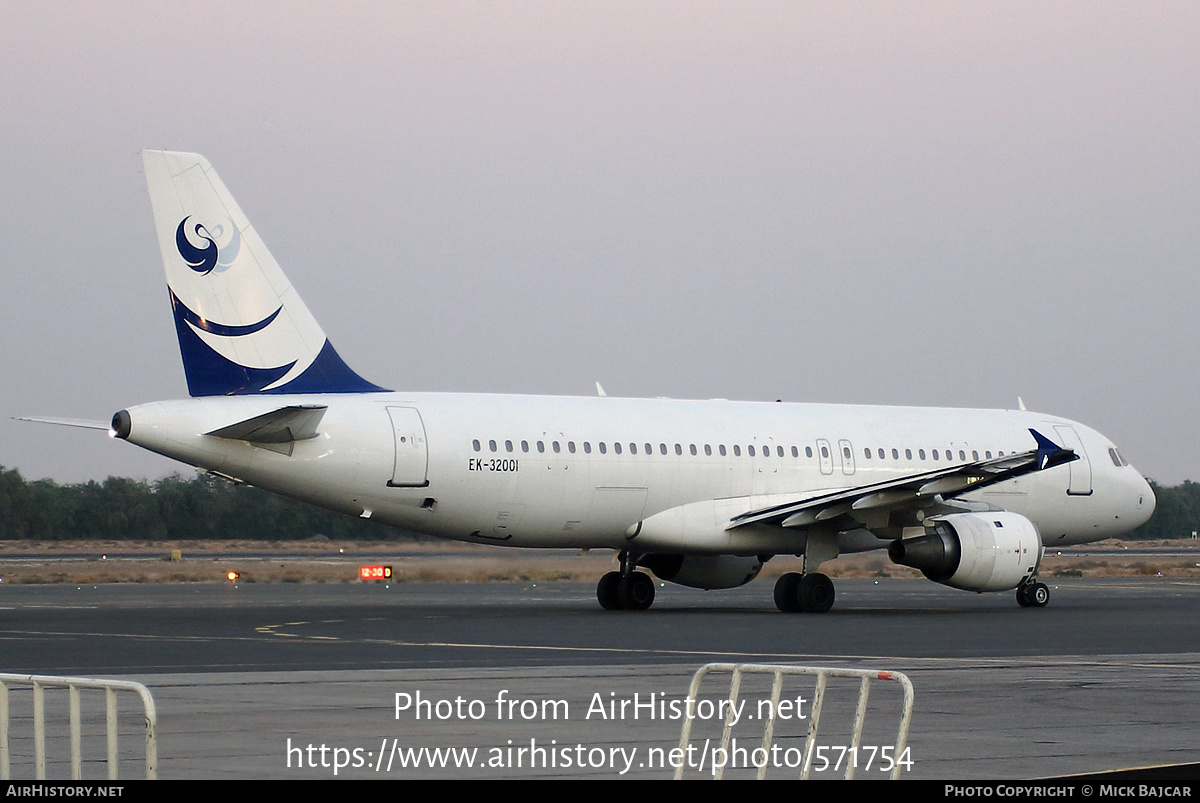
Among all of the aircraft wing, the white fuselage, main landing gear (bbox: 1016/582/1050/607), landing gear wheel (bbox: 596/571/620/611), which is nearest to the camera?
the white fuselage

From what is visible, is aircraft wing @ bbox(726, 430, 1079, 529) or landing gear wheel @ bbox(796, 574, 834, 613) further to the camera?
landing gear wheel @ bbox(796, 574, 834, 613)

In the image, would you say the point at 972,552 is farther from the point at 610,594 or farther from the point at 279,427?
the point at 279,427

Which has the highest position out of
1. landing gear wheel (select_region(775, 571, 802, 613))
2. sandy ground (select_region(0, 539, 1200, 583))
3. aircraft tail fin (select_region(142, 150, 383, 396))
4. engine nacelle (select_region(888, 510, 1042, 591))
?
aircraft tail fin (select_region(142, 150, 383, 396))

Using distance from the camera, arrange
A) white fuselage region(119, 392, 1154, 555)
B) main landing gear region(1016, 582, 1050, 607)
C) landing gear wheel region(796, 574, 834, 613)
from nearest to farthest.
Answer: white fuselage region(119, 392, 1154, 555) < landing gear wheel region(796, 574, 834, 613) < main landing gear region(1016, 582, 1050, 607)

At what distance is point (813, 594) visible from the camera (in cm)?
2769

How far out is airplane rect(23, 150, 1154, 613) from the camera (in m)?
25.1

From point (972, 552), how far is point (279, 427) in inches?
453

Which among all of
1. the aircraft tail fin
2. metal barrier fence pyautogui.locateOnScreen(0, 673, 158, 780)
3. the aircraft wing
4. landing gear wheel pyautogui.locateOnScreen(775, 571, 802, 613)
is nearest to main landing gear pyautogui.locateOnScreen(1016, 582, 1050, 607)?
the aircraft wing

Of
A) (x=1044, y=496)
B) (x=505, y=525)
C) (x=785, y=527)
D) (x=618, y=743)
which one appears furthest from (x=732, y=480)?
(x=618, y=743)

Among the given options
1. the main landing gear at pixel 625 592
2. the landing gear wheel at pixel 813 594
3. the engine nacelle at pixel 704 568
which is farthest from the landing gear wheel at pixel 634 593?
the landing gear wheel at pixel 813 594

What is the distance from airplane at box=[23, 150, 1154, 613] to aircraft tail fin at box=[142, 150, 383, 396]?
0.03 m

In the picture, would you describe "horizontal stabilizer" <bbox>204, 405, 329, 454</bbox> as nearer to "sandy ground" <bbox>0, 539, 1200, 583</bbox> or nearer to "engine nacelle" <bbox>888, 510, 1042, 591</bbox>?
"engine nacelle" <bbox>888, 510, 1042, 591</bbox>
